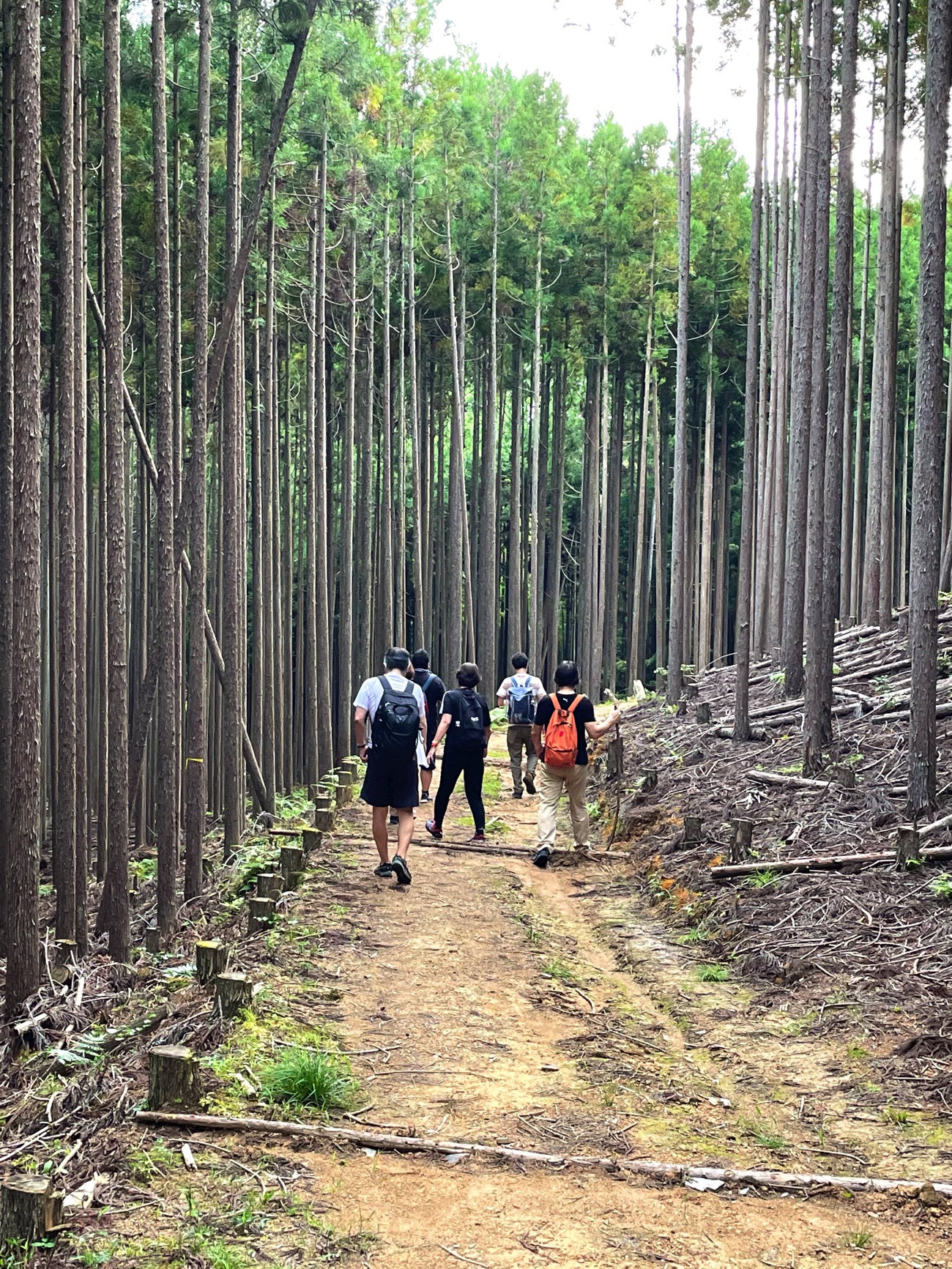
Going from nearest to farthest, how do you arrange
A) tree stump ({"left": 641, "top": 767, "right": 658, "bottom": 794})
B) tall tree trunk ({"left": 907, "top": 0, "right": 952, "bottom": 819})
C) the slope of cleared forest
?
the slope of cleared forest < tall tree trunk ({"left": 907, "top": 0, "right": 952, "bottom": 819}) < tree stump ({"left": 641, "top": 767, "right": 658, "bottom": 794})

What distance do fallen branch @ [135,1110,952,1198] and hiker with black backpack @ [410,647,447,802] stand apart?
6.02 meters

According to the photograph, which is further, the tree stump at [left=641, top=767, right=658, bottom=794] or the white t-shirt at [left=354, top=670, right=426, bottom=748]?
the tree stump at [left=641, top=767, right=658, bottom=794]

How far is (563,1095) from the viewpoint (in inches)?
185

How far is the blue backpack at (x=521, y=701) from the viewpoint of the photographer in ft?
38.5

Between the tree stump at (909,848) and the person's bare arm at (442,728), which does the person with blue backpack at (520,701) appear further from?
the tree stump at (909,848)

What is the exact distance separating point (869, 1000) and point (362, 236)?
1880cm

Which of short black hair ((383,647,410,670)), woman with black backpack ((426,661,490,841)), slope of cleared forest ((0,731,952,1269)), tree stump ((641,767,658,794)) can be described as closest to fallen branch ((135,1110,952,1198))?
slope of cleared forest ((0,731,952,1269))

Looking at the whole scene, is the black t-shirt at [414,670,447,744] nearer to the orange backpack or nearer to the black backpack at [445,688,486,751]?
the black backpack at [445,688,486,751]

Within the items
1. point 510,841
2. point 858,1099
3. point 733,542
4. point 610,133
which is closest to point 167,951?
point 510,841

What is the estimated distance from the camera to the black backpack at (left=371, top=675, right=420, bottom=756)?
7.84 metres

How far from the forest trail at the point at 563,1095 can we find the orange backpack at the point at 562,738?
4.58 feet

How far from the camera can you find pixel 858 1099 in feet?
15.7

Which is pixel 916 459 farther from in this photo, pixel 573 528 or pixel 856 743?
pixel 573 528

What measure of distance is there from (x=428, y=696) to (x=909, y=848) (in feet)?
17.0
